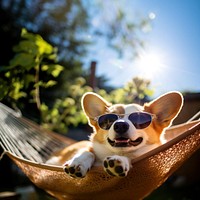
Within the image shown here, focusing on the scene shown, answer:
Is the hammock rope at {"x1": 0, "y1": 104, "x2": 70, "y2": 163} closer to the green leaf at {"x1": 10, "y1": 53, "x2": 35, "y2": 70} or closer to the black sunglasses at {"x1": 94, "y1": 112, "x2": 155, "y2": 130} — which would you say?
the green leaf at {"x1": 10, "y1": 53, "x2": 35, "y2": 70}

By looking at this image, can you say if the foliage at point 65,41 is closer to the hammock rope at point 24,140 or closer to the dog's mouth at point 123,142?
the hammock rope at point 24,140

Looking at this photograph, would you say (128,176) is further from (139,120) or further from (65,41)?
(65,41)

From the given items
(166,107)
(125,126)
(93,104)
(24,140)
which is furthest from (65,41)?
(125,126)

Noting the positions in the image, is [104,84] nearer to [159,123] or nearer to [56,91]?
[56,91]

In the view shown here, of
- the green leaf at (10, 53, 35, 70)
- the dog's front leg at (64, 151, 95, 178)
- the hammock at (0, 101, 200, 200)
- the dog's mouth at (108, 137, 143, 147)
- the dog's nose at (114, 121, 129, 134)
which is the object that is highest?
the green leaf at (10, 53, 35, 70)

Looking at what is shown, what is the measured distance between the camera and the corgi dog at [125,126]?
1084 millimetres

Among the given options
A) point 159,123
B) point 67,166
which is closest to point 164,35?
point 159,123

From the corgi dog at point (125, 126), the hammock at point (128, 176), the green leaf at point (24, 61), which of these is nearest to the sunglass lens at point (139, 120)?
the corgi dog at point (125, 126)

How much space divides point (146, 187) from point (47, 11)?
3.71 meters

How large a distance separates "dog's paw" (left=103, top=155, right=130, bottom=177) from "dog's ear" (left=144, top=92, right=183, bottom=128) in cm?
37

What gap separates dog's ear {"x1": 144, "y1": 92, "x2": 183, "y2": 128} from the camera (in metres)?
1.18

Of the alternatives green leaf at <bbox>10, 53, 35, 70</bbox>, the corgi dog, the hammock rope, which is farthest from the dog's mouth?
green leaf at <bbox>10, 53, 35, 70</bbox>

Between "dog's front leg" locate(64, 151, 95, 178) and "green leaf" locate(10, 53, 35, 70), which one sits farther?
"green leaf" locate(10, 53, 35, 70)

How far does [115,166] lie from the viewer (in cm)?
88
